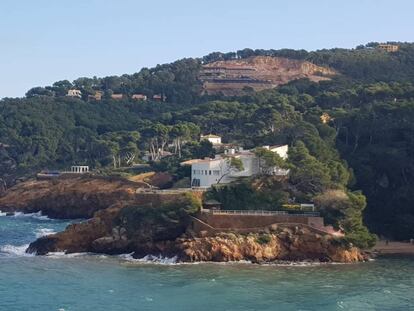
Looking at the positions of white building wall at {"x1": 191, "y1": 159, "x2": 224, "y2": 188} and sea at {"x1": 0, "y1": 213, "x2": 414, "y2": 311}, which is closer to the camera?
sea at {"x1": 0, "y1": 213, "x2": 414, "y2": 311}

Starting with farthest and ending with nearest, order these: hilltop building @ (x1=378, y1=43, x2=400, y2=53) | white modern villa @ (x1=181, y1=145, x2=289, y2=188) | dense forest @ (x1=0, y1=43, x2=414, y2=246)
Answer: hilltop building @ (x1=378, y1=43, x2=400, y2=53), white modern villa @ (x1=181, y1=145, x2=289, y2=188), dense forest @ (x1=0, y1=43, x2=414, y2=246)

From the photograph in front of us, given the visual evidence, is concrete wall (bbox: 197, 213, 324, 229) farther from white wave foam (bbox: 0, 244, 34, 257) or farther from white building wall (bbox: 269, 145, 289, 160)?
white wave foam (bbox: 0, 244, 34, 257)

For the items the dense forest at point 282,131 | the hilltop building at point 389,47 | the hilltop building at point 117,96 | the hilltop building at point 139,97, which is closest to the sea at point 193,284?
the dense forest at point 282,131

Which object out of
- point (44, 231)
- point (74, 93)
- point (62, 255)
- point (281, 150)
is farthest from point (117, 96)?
point (62, 255)

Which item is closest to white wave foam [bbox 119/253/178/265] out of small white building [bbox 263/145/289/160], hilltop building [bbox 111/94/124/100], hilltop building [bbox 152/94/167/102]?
small white building [bbox 263/145/289/160]

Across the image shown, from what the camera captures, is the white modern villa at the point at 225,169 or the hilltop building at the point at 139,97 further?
the hilltop building at the point at 139,97

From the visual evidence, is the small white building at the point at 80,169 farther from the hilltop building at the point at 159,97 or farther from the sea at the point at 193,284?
the hilltop building at the point at 159,97
